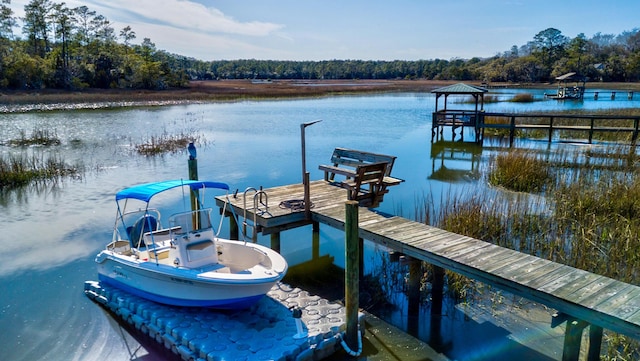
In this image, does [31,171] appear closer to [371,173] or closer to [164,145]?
[164,145]

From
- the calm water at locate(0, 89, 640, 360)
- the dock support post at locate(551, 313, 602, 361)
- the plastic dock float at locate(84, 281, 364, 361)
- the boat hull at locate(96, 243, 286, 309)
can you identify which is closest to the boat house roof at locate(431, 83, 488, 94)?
the calm water at locate(0, 89, 640, 360)

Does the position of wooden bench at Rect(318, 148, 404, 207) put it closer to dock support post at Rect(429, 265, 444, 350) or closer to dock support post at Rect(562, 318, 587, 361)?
dock support post at Rect(429, 265, 444, 350)

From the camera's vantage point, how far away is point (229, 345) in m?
5.96

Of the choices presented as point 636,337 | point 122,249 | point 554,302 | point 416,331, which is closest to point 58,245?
point 122,249

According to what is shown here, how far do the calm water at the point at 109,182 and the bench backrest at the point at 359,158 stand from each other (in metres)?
1.67

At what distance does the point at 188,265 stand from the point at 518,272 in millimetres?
4468

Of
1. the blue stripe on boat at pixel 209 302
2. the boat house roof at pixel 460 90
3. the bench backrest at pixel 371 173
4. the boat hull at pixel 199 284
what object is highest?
the boat house roof at pixel 460 90

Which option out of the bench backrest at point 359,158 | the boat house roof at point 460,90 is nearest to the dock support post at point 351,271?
the bench backrest at point 359,158

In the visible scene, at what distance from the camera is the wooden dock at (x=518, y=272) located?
5.06 metres

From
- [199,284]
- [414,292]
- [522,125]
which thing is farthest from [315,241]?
[522,125]

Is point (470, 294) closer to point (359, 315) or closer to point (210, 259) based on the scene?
point (359, 315)

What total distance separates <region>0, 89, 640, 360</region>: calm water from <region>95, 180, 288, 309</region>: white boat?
2.64ft

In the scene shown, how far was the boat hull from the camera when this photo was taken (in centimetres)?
633

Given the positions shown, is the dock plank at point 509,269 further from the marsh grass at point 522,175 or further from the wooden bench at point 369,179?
the marsh grass at point 522,175
